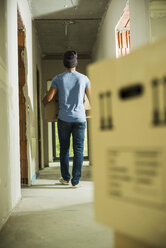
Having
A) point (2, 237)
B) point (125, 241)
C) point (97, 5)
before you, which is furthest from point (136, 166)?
point (97, 5)

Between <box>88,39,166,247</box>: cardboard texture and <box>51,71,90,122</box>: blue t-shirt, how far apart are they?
2.14 metres

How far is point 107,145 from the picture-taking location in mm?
655

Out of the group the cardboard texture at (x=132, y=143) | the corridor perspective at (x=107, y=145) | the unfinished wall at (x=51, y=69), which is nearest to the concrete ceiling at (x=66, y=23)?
the corridor perspective at (x=107, y=145)

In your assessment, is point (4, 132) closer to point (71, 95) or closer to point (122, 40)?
point (71, 95)

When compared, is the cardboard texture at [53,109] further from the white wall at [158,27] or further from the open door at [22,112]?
the white wall at [158,27]

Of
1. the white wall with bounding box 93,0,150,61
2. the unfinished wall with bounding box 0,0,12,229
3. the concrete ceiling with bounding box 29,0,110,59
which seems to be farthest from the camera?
the concrete ceiling with bounding box 29,0,110,59

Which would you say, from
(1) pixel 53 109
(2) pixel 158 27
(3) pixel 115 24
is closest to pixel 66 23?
(3) pixel 115 24

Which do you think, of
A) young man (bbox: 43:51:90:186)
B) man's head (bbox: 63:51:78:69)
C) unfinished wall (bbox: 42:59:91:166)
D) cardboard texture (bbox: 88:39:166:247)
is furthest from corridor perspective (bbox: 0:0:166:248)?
unfinished wall (bbox: 42:59:91:166)

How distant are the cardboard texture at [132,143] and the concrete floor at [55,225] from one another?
2.48 ft

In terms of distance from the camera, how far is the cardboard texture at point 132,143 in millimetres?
562

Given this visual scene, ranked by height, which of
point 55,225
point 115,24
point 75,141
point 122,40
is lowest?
point 55,225

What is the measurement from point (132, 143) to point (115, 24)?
3.36 meters

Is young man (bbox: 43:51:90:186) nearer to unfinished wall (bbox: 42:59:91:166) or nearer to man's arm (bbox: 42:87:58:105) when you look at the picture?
man's arm (bbox: 42:87:58:105)

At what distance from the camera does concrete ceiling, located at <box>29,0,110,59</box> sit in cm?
407
